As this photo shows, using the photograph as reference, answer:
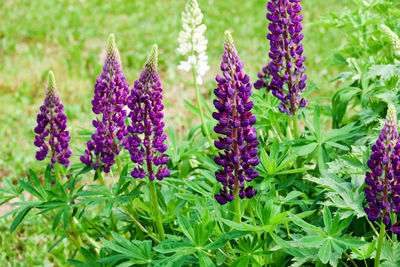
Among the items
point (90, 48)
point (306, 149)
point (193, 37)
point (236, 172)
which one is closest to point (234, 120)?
point (236, 172)

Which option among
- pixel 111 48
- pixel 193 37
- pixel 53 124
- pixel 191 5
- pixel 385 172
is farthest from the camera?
pixel 193 37

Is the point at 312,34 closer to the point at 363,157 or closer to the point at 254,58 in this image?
the point at 254,58

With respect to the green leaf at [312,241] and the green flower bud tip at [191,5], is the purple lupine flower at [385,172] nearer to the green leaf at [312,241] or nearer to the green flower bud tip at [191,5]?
the green leaf at [312,241]

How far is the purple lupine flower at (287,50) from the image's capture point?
2.79 m

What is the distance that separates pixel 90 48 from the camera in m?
7.67

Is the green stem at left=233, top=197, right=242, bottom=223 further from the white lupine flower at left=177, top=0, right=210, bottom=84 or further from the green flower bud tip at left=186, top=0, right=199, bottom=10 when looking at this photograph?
the green flower bud tip at left=186, top=0, right=199, bottom=10

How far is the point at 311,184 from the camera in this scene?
311cm

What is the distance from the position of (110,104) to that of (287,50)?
→ 1.09m

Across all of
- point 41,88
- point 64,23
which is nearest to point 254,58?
point 41,88

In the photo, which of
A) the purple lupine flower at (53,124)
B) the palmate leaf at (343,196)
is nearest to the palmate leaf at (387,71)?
the palmate leaf at (343,196)

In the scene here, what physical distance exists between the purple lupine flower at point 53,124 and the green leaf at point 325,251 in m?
1.59

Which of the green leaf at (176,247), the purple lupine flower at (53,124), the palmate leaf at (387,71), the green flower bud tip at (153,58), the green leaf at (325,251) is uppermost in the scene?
the green flower bud tip at (153,58)

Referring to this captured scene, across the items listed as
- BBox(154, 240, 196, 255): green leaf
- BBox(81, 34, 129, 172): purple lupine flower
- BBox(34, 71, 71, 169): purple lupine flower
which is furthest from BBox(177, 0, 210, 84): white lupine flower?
BBox(154, 240, 196, 255): green leaf

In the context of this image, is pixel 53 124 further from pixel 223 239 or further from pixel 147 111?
pixel 223 239
